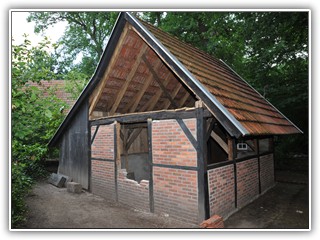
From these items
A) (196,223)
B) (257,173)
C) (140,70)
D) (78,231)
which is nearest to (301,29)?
Answer: (257,173)

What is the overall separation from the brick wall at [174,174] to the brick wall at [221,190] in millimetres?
351

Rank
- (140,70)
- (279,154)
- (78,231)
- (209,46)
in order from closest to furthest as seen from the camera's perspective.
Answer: (78,231) < (140,70) < (279,154) < (209,46)

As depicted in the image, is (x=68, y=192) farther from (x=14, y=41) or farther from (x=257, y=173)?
(x=257, y=173)

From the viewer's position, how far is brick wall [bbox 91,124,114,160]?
728 centimetres

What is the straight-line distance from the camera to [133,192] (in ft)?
21.2

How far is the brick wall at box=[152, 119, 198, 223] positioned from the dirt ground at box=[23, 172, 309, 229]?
0.27 m

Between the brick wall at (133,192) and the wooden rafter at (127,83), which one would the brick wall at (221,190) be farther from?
the wooden rafter at (127,83)

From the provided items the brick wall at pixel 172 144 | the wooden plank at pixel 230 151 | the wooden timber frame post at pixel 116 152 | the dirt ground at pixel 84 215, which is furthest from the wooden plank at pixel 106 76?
the wooden plank at pixel 230 151

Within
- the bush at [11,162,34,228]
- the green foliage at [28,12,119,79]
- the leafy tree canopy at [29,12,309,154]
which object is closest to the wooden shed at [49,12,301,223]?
the leafy tree canopy at [29,12,309,154]

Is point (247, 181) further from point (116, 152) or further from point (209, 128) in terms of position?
point (116, 152)

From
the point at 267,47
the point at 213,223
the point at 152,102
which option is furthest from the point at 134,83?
the point at 267,47

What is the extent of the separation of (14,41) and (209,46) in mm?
11156

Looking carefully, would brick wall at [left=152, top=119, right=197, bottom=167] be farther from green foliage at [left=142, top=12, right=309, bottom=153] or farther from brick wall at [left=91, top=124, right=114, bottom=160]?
green foliage at [left=142, top=12, right=309, bottom=153]

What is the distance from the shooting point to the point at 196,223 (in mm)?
4980
